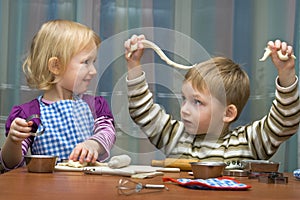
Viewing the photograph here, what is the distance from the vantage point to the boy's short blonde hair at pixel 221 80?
1.48 m

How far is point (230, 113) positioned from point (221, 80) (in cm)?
15

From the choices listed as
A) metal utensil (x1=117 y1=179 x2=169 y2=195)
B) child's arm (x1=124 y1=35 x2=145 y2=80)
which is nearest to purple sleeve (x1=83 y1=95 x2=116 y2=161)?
child's arm (x1=124 y1=35 x2=145 y2=80)

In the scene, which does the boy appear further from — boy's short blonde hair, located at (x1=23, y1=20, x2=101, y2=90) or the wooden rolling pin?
boy's short blonde hair, located at (x1=23, y1=20, x2=101, y2=90)

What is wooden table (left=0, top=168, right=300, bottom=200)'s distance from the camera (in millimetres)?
873

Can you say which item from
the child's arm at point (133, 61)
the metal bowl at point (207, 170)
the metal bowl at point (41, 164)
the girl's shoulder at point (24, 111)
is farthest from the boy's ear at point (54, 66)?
the metal bowl at point (207, 170)

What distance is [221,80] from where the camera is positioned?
1518 millimetres

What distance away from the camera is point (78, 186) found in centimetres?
99

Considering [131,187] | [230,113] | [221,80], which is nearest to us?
[131,187]

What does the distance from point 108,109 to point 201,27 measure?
0.53 m

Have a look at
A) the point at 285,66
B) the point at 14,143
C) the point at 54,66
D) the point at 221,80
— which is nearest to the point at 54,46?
the point at 54,66

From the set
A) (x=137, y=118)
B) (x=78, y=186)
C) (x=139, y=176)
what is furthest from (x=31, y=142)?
(x=78, y=186)

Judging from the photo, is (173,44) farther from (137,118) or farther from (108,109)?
(108,109)

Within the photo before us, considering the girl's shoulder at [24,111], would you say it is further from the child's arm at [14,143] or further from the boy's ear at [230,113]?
the boy's ear at [230,113]

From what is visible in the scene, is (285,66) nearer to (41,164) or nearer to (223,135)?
(223,135)
